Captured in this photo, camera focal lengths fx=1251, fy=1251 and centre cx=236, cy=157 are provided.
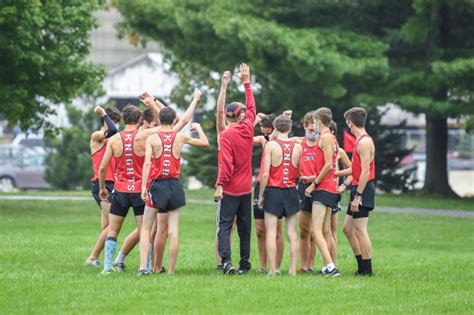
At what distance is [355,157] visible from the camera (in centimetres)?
1443

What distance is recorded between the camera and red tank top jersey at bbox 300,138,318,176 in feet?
48.6

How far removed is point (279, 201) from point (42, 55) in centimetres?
1466

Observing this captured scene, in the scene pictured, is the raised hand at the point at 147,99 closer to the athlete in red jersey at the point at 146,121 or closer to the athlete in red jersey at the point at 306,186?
the athlete in red jersey at the point at 146,121

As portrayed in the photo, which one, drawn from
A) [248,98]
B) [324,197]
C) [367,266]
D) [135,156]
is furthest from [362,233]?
[135,156]

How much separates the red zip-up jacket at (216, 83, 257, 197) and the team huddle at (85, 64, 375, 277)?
0.04 ft

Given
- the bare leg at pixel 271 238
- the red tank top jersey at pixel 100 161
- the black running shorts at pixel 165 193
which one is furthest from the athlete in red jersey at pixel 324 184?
the red tank top jersey at pixel 100 161

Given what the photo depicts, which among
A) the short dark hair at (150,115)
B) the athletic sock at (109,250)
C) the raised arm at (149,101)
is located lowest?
the athletic sock at (109,250)

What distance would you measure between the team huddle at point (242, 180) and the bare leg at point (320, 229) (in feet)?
0.04

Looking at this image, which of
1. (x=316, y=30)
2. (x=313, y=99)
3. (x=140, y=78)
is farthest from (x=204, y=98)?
A: (x=140, y=78)

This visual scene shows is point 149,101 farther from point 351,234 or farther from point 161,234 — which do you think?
point 351,234

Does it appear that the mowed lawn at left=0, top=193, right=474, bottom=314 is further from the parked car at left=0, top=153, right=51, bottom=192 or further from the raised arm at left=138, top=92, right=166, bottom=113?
the parked car at left=0, top=153, right=51, bottom=192

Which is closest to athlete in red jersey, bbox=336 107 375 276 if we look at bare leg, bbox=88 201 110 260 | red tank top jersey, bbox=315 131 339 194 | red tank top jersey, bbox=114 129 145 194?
red tank top jersey, bbox=315 131 339 194

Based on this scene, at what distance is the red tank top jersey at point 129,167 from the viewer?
577 inches

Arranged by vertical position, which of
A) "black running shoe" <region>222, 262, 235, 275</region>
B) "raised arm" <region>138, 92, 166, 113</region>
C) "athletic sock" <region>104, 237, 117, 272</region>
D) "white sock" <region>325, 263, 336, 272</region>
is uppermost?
"raised arm" <region>138, 92, 166, 113</region>
